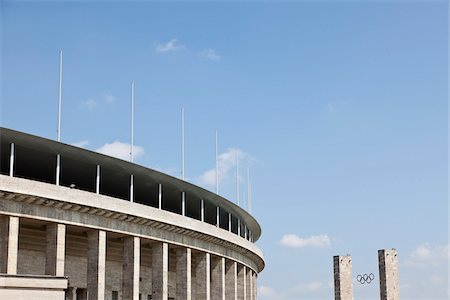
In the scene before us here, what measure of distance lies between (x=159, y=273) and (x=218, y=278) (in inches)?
455

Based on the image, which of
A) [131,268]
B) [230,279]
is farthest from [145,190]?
[230,279]

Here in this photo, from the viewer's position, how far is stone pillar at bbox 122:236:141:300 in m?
51.6

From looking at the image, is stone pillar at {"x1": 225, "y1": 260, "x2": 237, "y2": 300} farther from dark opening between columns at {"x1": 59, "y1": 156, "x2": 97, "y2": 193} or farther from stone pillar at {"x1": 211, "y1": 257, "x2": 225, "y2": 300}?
dark opening between columns at {"x1": 59, "y1": 156, "x2": 97, "y2": 193}

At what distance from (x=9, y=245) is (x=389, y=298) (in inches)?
1855

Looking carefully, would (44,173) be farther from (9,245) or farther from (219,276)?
(219,276)

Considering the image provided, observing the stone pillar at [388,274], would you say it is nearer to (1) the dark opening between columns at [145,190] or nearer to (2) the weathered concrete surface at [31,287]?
(1) the dark opening between columns at [145,190]

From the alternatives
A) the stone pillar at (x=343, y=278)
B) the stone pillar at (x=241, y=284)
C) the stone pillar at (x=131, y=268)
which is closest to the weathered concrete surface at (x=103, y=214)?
the stone pillar at (x=131, y=268)

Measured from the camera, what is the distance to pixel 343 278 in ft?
262

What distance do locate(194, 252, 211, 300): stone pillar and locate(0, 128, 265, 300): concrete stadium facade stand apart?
0.08 metres

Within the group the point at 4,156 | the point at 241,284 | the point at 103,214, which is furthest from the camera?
the point at 241,284

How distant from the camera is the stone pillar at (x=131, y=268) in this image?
51.6 meters

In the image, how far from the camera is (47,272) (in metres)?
45.6

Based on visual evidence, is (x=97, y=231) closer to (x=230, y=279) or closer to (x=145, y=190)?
(x=145, y=190)

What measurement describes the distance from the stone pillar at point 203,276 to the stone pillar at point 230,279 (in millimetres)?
6756
